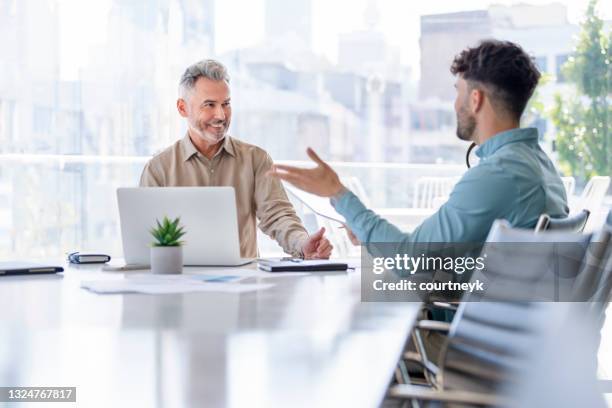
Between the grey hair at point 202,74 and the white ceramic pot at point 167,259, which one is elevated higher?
the grey hair at point 202,74

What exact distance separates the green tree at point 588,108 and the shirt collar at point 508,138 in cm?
479

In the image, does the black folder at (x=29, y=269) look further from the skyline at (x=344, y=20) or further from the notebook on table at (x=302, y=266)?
the skyline at (x=344, y=20)

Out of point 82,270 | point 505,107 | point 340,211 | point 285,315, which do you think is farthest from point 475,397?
point 82,270

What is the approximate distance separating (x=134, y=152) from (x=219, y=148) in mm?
3751

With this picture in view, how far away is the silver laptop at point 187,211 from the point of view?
94.3 inches

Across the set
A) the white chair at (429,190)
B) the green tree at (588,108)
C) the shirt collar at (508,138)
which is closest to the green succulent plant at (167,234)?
the shirt collar at (508,138)

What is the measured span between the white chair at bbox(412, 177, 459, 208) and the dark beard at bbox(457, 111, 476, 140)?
4300 mm

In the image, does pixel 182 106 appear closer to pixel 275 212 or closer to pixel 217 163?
pixel 217 163

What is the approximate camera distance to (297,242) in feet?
9.41

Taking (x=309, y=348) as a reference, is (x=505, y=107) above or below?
above

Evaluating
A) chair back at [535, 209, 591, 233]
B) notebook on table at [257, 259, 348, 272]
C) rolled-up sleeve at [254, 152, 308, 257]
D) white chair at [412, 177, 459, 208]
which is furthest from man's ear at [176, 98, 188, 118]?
white chair at [412, 177, 459, 208]

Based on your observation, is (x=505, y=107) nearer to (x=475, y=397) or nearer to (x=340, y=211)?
(x=340, y=211)

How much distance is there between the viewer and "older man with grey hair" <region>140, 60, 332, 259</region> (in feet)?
10.4

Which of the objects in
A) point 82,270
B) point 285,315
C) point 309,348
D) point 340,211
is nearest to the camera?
point 309,348
